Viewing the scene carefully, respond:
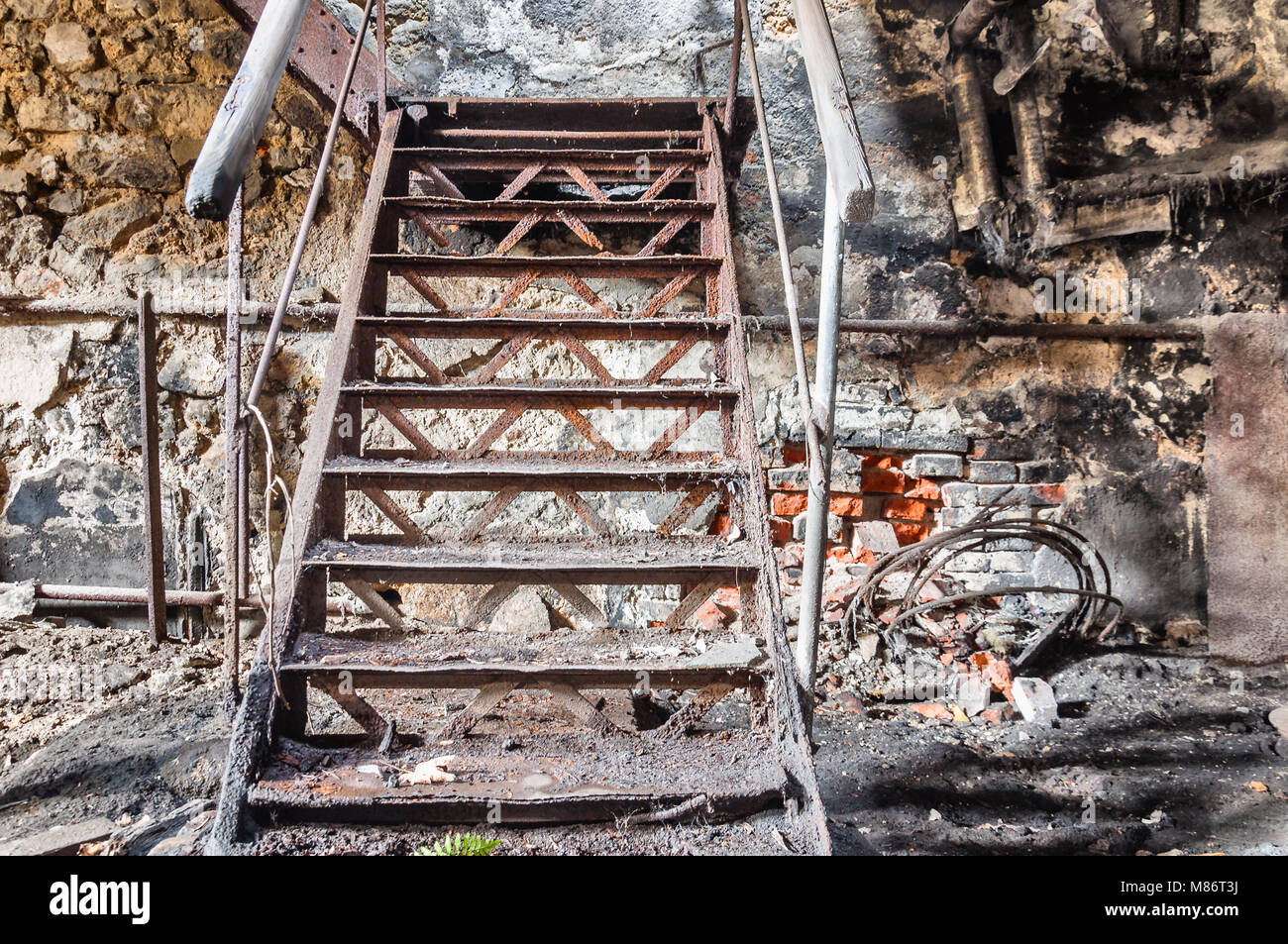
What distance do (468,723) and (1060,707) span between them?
104 inches

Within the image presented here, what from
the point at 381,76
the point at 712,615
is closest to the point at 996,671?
the point at 712,615

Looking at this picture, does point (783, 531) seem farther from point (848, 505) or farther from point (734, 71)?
point (734, 71)

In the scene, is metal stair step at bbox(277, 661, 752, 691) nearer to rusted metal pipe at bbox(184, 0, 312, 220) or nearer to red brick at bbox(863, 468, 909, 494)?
rusted metal pipe at bbox(184, 0, 312, 220)

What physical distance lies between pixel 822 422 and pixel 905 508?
223 centimetres

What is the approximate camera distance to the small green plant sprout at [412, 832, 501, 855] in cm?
146

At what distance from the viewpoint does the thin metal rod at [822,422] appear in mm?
1832

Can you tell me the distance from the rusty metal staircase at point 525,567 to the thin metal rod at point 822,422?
8 cm

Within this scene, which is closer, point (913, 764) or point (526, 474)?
point (526, 474)

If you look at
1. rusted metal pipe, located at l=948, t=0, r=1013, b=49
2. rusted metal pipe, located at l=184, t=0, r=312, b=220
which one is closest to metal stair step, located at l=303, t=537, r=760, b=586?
rusted metal pipe, located at l=184, t=0, r=312, b=220

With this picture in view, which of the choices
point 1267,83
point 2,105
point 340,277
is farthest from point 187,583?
point 1267,83

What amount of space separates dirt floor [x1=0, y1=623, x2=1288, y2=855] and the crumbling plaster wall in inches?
22.5

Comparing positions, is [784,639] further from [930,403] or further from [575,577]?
[930,403]

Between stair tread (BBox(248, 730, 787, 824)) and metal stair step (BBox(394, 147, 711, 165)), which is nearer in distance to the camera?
stair tread (BBox(248, 730, 787, 824))

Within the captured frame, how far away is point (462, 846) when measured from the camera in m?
1.47
